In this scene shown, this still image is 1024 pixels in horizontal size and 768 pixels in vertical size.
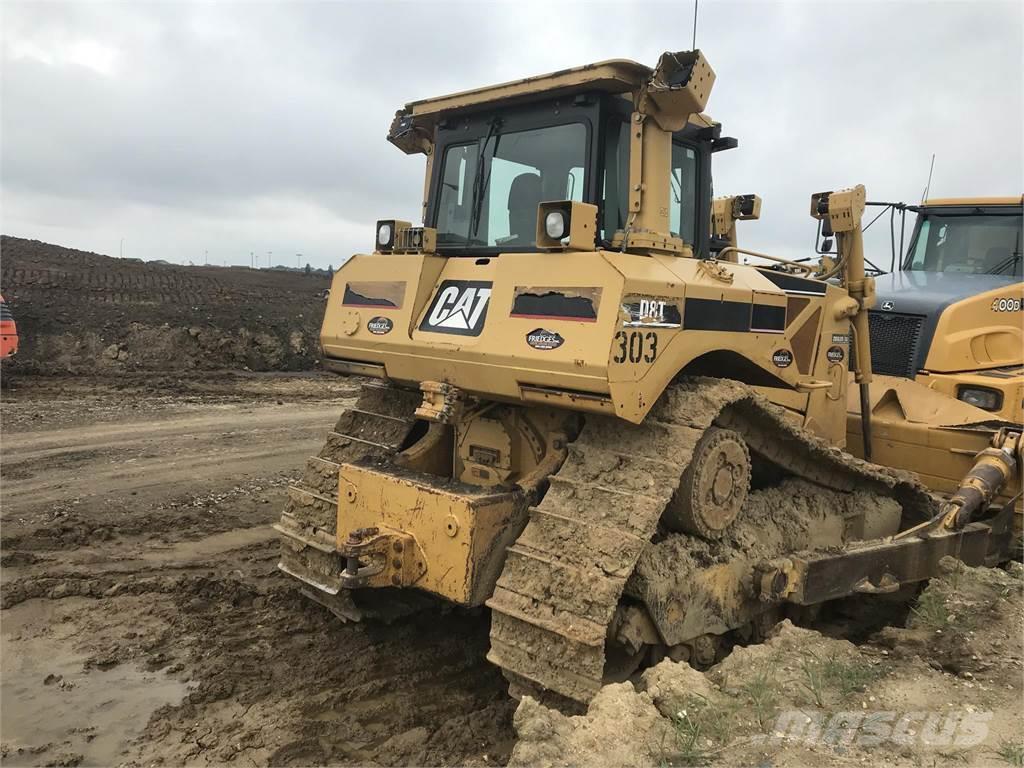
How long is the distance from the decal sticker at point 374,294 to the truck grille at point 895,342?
4.09m

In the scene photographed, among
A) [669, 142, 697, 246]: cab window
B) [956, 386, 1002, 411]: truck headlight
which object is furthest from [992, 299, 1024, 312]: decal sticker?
[669, 142, 697, 246]: cab window

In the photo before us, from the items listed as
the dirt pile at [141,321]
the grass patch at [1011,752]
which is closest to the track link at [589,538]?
the grass patch at [1011,752]

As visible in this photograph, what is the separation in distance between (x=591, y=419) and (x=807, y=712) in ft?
5.39

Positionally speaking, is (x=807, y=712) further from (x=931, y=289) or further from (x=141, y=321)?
(x=141, y=321)

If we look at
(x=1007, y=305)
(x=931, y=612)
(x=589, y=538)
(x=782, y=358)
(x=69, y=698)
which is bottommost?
(x=69, y=698)

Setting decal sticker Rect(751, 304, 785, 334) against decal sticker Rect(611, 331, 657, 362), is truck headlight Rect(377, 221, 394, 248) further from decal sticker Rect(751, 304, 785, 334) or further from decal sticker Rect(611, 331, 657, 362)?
decal sticker Rect(751, 304, 785, 334)

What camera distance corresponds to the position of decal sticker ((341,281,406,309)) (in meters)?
4.59

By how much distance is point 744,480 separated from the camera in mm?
4270

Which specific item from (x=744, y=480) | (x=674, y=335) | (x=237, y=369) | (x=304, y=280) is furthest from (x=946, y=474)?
(x=304, y=280)

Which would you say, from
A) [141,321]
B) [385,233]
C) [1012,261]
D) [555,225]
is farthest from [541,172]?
[141,321]

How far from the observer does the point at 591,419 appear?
13.5ft

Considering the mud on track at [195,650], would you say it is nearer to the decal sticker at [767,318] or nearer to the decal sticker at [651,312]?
the decal sticker at [651,312]

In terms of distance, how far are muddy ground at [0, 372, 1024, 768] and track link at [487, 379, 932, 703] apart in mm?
296

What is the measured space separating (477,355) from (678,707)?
6.05 ft
